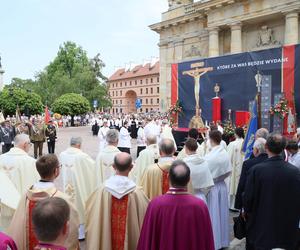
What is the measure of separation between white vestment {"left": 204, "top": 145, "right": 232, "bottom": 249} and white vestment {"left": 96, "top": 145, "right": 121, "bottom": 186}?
1868mm

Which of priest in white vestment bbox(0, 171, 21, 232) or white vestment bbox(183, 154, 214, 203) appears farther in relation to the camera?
white vestment bbox(183, 154, 214, 203)

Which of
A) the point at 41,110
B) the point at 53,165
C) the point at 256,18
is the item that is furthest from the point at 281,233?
the point at 41,110

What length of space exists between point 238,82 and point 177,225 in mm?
11118

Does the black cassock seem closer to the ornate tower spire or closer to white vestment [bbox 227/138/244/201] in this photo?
white vestment [bbox 227/138/244/201]

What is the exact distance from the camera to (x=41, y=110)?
55.0 metres

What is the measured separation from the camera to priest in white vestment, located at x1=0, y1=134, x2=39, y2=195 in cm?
521

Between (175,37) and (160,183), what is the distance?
82.9 ft

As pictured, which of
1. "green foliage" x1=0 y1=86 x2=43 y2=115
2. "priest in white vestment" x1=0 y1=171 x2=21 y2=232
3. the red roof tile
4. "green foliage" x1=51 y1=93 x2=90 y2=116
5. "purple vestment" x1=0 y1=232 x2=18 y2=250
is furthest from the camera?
the red roof tile

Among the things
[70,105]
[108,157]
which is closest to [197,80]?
[108,157]

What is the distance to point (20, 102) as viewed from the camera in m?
51.7

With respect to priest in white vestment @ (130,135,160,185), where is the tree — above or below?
above

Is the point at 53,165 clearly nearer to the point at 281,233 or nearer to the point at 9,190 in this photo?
the point at 9,190

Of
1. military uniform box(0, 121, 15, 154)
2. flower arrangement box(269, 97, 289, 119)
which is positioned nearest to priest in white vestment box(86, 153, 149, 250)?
flower arrangement box(269, 97, 289, 119)

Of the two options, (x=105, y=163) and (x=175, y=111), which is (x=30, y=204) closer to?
(x=105, y=163)
